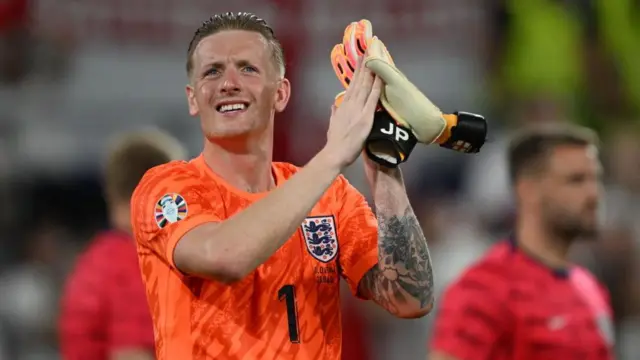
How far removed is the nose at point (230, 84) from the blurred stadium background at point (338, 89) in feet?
13.9

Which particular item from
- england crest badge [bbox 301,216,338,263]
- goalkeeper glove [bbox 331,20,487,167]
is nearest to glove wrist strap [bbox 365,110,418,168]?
goalkeeper glove [bbox 331,20,487,167]

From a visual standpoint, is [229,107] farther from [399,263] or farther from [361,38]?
[399,263]

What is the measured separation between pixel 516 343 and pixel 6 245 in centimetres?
453

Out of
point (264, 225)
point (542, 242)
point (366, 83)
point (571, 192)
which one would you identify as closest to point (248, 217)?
point (264, 225)

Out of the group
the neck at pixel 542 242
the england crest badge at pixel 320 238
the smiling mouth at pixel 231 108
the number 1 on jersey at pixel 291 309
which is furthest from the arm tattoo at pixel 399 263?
the neck at pixel 542 242

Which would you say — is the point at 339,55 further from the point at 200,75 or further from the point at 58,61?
the point at 58,61

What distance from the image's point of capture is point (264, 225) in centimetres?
288

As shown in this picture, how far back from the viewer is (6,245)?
27.7 feet

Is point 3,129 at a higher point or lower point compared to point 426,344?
higher

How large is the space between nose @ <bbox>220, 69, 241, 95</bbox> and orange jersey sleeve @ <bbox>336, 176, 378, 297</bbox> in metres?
0.46

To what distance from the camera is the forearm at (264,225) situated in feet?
9.45

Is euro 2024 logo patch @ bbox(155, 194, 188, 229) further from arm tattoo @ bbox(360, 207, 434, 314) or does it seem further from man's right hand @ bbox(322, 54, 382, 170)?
arm tattoo @ bbox(360, 207, 434, 314)

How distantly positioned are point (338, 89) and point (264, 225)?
5.04 meters

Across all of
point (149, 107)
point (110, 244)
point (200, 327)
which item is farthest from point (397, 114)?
point (149, 107)
